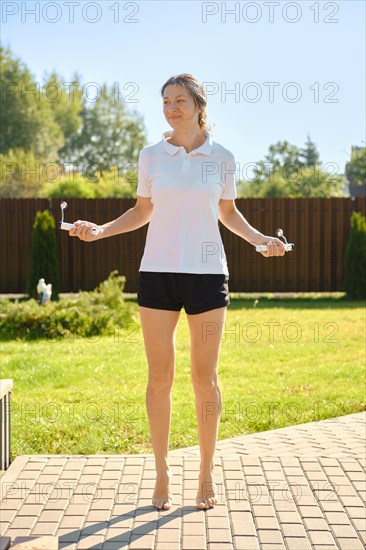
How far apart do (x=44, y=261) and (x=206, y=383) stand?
1017 cm

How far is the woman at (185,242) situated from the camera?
12.2 feet

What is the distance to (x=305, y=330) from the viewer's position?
33.7 ft

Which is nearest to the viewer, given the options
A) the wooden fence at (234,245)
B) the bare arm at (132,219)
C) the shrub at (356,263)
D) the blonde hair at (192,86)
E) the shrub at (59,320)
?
the blonde hair at (192,86)

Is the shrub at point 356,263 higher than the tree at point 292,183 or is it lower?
lower

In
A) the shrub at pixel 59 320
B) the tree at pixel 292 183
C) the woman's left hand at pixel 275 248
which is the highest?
the tree at pixel 292 183

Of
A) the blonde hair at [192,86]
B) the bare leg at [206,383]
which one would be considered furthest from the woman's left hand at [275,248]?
the blonde hair at [192,86]

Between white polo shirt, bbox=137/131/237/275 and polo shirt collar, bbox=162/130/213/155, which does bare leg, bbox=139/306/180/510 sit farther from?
polo shirt collar, bbox=162/130/213/155

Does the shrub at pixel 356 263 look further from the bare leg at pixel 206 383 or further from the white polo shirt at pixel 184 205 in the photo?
the white polo shirt at pixel 184 205

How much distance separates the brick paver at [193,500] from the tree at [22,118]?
43.9m

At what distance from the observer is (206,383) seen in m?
3.85

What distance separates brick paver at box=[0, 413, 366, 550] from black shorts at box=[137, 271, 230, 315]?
978 millimetres

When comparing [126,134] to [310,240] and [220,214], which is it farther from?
[220,214]

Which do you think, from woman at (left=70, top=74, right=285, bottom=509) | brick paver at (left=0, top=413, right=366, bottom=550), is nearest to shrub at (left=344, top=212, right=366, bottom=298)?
brick paver at (left=0, top=413, right=366, bottom=550)

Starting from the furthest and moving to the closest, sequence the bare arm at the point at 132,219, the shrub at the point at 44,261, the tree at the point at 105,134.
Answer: the tree at the point at 105,134, the shrub at the point at 44,261, the bare arm at the point at 132,219
